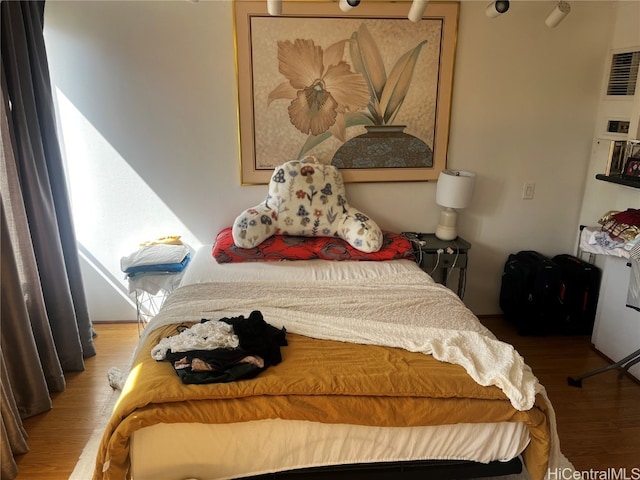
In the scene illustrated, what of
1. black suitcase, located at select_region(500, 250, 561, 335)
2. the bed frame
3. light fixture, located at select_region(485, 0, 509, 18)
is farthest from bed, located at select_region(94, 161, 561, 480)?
light fixture, located at select_region(485, 0, 509, 18)

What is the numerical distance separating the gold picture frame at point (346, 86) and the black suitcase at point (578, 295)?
1.13 m

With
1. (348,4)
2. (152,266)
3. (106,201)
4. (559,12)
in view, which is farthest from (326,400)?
(559,12)

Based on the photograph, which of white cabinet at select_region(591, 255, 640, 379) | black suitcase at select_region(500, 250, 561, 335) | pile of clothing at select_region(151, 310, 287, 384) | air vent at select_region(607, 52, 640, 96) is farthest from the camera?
black suitcase at select_region(500, 250, 561, 335)

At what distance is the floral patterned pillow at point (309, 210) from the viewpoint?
9.32ft

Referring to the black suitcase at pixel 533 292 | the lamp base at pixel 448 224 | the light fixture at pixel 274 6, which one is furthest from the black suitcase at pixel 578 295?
the light fixture at pixel 274 6

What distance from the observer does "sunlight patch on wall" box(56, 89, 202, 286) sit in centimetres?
290

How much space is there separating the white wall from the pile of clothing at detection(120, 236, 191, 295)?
0.98 ft

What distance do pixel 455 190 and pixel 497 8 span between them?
1034 millimetres

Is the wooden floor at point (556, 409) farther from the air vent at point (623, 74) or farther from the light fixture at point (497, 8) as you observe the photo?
the light fixture at point (497, 8)

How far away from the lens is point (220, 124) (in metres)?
2.94

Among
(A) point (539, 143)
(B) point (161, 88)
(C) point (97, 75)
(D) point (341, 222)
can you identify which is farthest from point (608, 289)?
(C) point (97, 75)

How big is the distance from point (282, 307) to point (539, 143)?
218 centimetres

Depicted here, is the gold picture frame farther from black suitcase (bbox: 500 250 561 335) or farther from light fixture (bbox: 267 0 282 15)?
black suitcase (bbox: 500 250 561 335)

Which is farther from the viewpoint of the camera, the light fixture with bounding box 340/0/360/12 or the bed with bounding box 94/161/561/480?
the light fixture with bounding box 340/0/360/12
